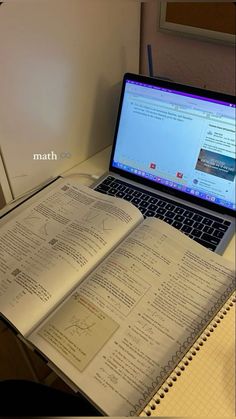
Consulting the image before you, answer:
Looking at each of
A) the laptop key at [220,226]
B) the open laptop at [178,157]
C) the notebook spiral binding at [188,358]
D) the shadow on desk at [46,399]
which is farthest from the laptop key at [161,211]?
the shadow on desk at [46,399]

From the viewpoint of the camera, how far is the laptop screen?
692 millimetres

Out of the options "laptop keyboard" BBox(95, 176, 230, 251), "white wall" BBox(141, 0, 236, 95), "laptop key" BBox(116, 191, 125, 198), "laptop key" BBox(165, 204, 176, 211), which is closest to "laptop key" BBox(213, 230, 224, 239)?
"laptop keyboard" BBox(95, 176, 230, 251)

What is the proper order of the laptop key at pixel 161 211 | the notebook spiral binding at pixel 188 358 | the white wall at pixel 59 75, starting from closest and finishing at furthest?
the notebook spiral binding at pixel 188 358
the white wall at pixel 59 75
the laptop key at pixel 161 211

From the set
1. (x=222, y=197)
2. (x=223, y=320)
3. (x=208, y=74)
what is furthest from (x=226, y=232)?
(x=208, y=74)

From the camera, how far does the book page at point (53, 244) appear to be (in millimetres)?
552

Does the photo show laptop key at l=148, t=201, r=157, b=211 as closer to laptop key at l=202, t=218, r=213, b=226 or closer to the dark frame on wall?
laptop key at l=202, t=218, r=213, b=226

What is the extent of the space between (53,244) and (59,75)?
35 cm

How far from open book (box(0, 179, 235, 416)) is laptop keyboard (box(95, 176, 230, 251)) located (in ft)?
0.15

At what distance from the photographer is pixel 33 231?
0.68m

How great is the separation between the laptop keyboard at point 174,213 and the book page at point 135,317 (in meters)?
0.05

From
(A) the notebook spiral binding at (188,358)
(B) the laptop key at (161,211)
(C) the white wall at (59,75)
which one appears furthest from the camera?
(B) the laptop key at (161,211)

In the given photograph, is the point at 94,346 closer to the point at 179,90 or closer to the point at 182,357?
the point at 182,357

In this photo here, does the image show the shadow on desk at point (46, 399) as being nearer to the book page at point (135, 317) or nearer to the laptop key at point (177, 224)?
the book page at point (135, 317)

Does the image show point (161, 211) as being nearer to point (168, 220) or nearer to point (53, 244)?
point (168, 220)
